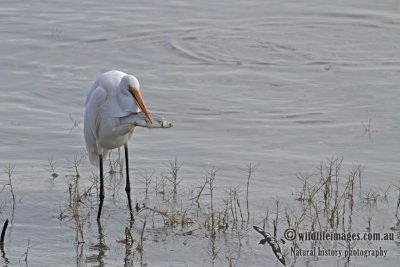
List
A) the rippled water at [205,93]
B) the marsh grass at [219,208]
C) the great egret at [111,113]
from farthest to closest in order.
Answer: the rippled water at [205,93] → the great egret at [111,113] → the marsh grass at [219,208]

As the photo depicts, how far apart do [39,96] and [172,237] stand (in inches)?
173

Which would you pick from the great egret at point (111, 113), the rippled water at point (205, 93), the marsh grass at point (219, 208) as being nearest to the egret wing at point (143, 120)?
the great egret at point (111, 113)

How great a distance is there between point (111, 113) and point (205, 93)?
10.7 feet

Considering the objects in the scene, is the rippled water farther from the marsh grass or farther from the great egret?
the great egret

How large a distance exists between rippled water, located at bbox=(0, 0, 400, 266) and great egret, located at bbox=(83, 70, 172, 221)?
39 centimetres

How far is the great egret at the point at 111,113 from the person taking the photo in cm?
765

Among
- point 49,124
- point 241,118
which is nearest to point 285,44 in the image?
point 241,118

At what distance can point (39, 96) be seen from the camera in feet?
35.7

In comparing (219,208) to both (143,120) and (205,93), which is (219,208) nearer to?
(143,120)

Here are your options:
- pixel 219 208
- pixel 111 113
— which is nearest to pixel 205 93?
pixel 111 113

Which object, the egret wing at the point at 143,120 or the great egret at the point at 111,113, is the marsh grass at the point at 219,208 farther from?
the egret wing at the point at 143,120

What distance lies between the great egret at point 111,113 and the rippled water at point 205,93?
393mm

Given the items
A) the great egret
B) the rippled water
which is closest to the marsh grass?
the rippled water

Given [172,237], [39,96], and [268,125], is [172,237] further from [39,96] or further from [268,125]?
[39,96]
